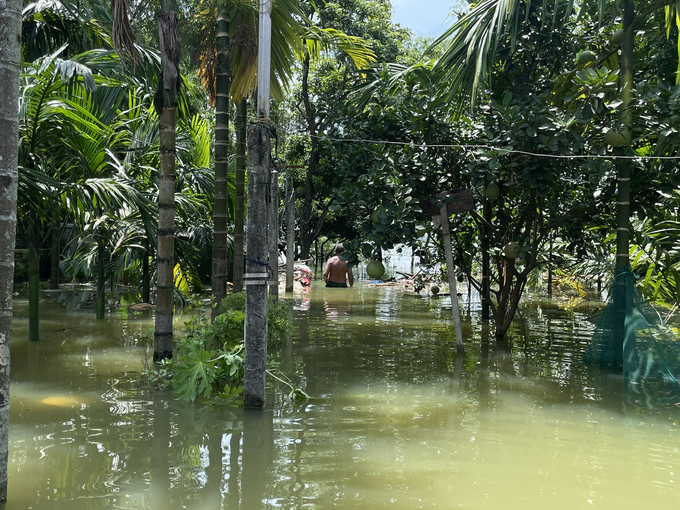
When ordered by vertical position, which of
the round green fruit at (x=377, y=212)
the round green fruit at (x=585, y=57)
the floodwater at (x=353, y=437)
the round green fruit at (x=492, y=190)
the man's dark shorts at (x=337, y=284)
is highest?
the round green fruit at (x=585, y=57)

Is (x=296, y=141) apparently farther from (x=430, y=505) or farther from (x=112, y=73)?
(x=430, y=505)

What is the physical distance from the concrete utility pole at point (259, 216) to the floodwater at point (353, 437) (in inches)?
28.0

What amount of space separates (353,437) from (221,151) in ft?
14.6

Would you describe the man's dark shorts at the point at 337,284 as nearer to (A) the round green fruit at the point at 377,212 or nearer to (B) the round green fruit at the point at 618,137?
(A) the round green fruit at the point at 377,212

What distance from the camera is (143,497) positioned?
414 cm

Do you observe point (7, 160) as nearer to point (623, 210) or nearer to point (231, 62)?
point (231, 62)

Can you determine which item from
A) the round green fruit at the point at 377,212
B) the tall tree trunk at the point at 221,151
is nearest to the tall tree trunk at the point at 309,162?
the tall tree trunk at the point at 221,151

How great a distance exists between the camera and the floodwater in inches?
169

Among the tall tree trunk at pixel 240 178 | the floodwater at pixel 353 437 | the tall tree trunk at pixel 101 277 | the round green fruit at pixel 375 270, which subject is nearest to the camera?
the floodwater at pixel 353 437

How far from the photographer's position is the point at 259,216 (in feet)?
19.4

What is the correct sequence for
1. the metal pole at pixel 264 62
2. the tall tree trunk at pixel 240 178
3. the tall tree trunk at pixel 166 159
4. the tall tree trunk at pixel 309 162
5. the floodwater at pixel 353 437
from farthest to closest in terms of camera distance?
the tall tree trunk at pixel 309 162, the tall tree trunk at pixel 240 178, the tall tree trunk at pixel 166 159, the metal pole at pixel 264 62, the floodwater at pixel 353 437

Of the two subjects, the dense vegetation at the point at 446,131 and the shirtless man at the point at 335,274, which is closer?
the dense vegetation at the point at 446,131

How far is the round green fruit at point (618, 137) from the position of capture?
7332mm

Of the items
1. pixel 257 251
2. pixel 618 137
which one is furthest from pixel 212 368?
pixel 618 137
